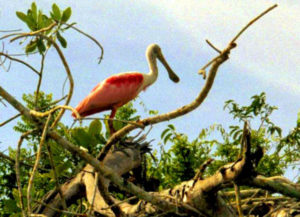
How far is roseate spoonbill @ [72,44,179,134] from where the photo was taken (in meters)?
7.86

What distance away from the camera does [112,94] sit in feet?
26.2

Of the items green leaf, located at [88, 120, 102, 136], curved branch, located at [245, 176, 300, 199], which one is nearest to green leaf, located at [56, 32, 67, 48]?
green leaf, located at [88, 120, 102, 136]

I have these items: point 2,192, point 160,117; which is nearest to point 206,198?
point 160,117

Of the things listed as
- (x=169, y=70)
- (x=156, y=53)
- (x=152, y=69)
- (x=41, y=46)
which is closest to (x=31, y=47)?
(x=41, y=46)

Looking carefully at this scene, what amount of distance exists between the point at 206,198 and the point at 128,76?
13.5ft

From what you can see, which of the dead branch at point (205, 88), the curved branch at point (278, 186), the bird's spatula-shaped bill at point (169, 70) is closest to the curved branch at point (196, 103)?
the dead branch at point (205, 88)

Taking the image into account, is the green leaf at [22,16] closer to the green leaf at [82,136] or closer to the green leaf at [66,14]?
the green leaf at [66,14]

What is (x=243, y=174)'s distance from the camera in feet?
12.4

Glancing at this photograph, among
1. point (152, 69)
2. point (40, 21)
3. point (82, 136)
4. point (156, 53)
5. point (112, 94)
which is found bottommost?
point (82, 136)

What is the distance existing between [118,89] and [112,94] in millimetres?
108

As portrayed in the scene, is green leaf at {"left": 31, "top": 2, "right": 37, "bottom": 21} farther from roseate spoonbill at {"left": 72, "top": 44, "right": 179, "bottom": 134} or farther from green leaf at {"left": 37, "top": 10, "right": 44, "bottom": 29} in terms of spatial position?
roseate spoonbill at {"left": 72, "top": 44, "right": 179, "bottom": 134}

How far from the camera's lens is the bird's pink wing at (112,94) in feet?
25.8

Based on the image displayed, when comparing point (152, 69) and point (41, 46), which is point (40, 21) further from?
point (152, 69)

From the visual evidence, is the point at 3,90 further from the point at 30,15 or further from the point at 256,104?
the point at 256,104
